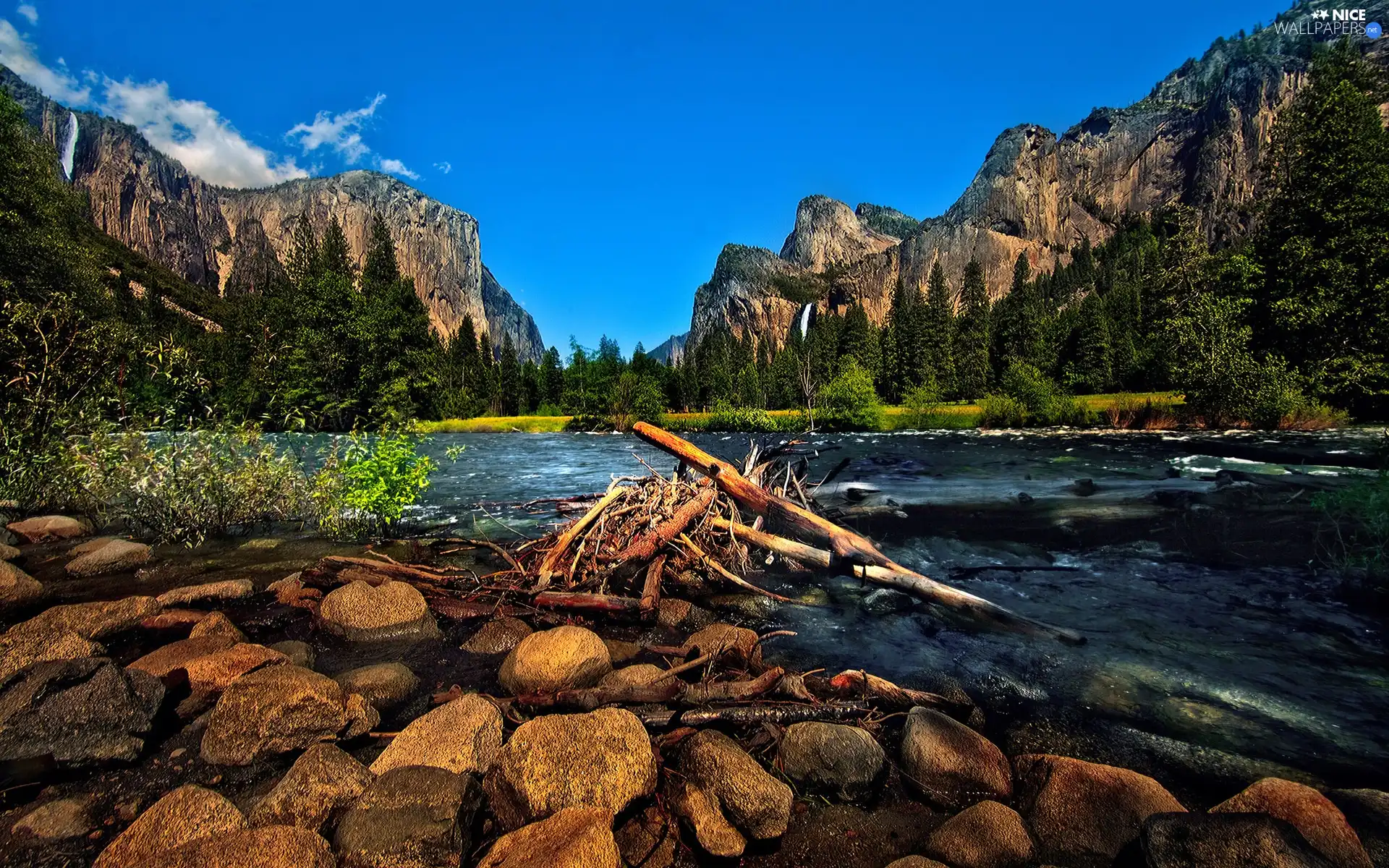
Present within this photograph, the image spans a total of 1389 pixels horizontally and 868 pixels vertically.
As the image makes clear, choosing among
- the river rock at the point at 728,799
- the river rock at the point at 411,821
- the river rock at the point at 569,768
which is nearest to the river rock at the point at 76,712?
the river rock at the point at 411,821

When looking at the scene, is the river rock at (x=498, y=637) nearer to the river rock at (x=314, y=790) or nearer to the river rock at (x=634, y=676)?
the river rock at (x=634, y=676)

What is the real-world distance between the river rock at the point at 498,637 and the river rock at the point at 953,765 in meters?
4.07

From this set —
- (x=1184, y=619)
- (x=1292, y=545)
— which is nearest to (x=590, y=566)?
(x=1184, y=619)

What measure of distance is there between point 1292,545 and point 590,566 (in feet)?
42.5

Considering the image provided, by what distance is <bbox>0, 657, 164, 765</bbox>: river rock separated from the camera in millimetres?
4047

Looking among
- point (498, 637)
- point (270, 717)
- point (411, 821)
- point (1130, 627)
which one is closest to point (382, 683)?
point (270, 717)

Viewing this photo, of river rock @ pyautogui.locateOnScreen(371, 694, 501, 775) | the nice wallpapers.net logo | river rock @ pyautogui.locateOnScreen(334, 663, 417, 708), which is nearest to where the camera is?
river rock @ pyautogui.locateOnScreen(371, 694, 501, 775)

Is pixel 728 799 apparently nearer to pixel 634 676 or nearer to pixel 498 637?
pixel 634 676

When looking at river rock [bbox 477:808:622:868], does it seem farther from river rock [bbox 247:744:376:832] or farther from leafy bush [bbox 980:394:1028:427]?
leafy bush [bbox 980:394:1028:427]

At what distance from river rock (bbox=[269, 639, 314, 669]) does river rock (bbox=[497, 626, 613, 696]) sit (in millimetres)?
2124

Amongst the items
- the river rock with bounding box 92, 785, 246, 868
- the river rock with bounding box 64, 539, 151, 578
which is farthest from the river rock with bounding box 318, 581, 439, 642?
the river rock with bounding box 64, 539, 151, 578

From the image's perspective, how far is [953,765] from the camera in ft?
13.1

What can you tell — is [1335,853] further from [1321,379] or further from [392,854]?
[1321,379]

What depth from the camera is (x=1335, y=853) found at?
119 inches
